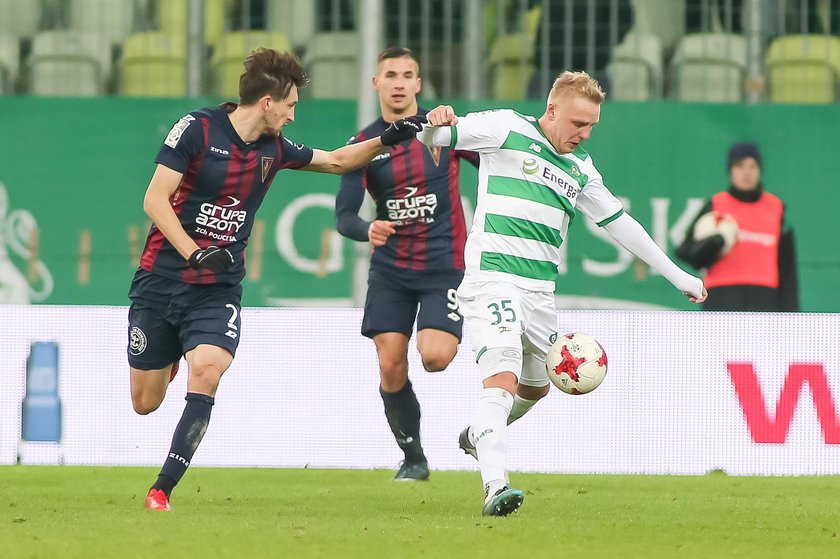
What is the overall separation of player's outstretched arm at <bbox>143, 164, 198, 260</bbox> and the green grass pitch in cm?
116

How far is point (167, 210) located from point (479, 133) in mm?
1408

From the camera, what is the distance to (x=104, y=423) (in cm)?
971

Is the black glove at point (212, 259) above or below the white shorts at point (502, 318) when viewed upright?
above

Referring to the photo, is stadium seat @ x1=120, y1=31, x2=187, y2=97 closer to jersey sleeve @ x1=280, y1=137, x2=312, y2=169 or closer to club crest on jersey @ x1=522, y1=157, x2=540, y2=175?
jersey sleeve @ x1=280, y1=137, x2=312, y2=169

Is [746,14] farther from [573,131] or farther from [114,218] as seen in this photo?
[573,131]

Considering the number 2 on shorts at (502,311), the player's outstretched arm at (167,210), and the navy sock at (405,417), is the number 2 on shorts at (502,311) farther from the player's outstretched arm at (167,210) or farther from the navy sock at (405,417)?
the navy sock at (405,417)

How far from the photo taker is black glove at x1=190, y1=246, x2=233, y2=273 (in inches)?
248

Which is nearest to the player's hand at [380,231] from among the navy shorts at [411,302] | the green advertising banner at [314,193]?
the navy shorts at [411,302]

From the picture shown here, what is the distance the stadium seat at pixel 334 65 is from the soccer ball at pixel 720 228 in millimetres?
3133

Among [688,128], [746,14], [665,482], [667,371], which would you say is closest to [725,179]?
[688,128]

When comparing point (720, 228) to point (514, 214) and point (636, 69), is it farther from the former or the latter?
point (514, 214)

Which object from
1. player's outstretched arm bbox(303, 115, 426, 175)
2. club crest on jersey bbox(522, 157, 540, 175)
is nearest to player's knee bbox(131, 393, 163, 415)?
player's outstretched arm bbox(303, 115, 426, 175)

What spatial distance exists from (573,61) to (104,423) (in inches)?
204

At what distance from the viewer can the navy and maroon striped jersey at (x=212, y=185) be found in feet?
21.9
